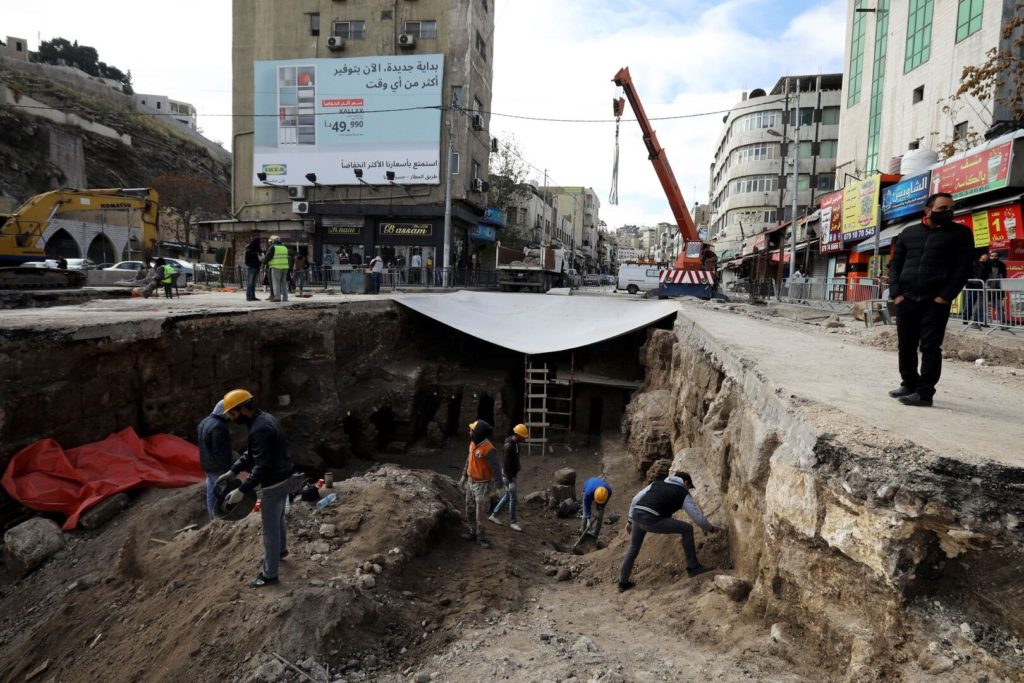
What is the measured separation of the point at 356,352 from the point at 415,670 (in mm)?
9497

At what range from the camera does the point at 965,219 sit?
14.9 metres

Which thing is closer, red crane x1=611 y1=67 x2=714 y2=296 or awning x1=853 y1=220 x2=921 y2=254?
awning x1=853 y1=220 x2=921 y2=254

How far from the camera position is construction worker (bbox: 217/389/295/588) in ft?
15.2

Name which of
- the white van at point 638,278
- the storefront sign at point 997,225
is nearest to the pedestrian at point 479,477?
the storefront sign at point 997,225

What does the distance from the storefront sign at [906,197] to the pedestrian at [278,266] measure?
16447 mm

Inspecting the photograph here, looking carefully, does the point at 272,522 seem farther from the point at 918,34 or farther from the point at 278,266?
the point at 918,34

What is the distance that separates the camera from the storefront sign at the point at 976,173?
1308 centimetres

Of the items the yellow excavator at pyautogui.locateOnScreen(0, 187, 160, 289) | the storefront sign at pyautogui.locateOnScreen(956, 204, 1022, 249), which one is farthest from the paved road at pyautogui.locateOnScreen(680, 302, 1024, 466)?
the yellow excavator at pyautogui.locateOnScreen(0, 187, 160, 289)

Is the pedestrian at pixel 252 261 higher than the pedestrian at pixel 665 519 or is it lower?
higher

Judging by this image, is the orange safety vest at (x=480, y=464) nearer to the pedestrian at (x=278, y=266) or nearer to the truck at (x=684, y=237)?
the pedestrian at (x=278, y=266)

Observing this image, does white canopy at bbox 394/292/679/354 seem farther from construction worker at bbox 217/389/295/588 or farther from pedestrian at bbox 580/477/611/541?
construction worker at bbox 217/389/295/588

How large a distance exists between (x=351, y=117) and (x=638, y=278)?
1670 centimetres

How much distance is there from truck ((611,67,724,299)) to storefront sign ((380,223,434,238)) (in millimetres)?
12024

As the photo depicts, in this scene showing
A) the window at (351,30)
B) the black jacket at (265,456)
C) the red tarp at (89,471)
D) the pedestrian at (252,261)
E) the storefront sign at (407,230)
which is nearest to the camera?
the black jacket at (265,456)
